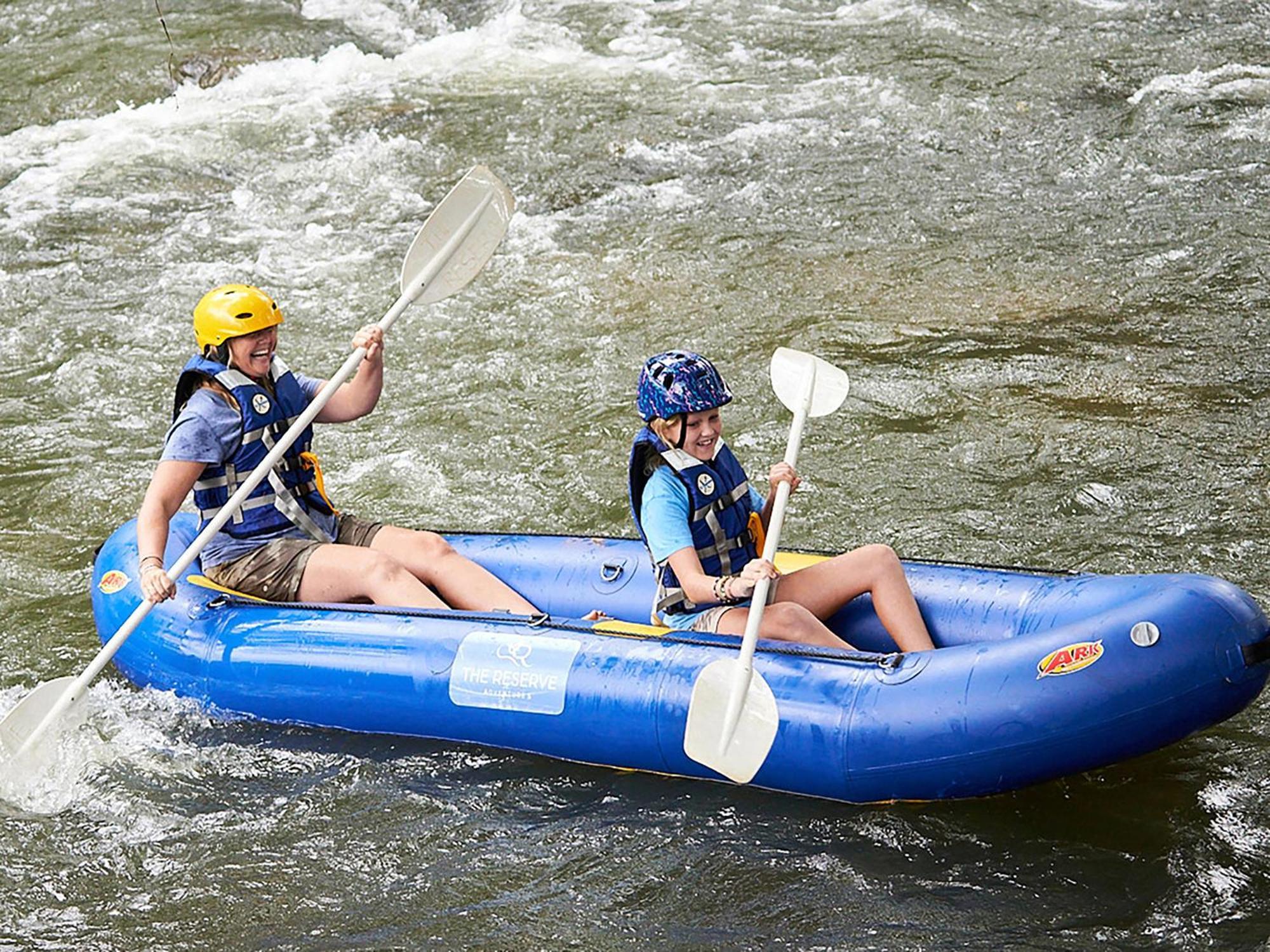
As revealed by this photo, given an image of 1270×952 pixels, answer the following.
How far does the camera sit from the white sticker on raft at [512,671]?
13.4 ft

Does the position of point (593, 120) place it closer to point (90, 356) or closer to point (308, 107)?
point (308, 107)

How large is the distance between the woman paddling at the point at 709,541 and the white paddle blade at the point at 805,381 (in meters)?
0.41

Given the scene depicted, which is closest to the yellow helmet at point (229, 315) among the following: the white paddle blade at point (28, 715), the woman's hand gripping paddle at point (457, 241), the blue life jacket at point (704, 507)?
the woman's hand gripping paddle at point (457, 241)

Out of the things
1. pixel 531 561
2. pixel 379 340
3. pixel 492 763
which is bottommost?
pixel 492 763

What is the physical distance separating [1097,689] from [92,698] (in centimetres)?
289

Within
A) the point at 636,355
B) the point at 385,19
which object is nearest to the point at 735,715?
the point at 636,355

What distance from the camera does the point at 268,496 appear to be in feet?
15.1

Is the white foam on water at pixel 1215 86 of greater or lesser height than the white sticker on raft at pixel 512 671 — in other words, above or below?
above

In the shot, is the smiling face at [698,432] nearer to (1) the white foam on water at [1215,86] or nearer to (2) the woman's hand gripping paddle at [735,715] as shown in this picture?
(2) the woman's hand gripping paddle at [735,715]

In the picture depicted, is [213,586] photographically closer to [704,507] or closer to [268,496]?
[268,496]

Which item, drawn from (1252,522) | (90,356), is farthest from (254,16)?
(1252,522)

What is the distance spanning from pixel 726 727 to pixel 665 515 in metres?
0.61

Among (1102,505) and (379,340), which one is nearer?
(379,340)

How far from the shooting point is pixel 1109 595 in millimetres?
3871
